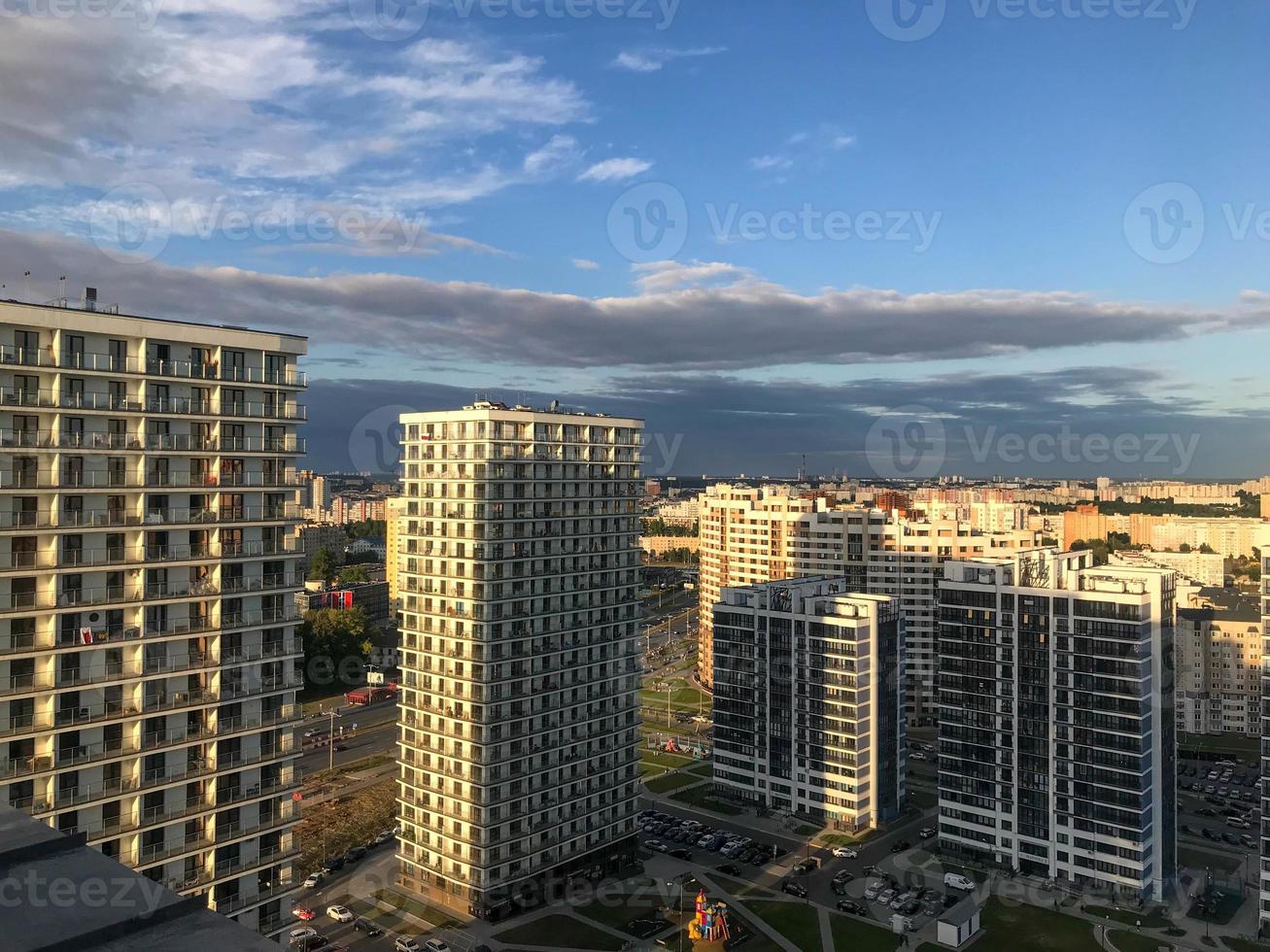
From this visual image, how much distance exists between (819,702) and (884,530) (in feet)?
119

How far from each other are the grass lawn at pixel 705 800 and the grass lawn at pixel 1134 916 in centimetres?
2650

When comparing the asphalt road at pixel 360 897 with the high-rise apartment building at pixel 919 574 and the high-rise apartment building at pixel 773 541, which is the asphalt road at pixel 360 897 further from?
the high-rise apartment building at pixel 919 574

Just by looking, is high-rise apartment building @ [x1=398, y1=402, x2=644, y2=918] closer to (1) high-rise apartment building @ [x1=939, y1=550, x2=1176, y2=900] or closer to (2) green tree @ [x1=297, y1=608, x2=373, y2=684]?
(1) high-rise apartment building @ [x1=939, y1=550, x2=1176, y2=900]

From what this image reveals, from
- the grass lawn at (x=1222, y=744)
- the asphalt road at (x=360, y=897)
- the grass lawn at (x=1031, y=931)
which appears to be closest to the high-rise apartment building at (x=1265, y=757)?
the grass lawn at (x=1031, y=931)

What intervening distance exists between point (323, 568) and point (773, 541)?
92.4 meters

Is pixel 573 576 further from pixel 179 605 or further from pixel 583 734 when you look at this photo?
pixel 179 605

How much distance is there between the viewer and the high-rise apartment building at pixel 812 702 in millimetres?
67250

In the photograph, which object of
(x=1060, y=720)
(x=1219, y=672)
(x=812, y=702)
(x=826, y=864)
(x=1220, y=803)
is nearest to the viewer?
(x=1060, y=720)

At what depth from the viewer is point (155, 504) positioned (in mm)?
34906

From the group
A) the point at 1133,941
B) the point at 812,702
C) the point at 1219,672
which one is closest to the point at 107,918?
the point at 1133,941

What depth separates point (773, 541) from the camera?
347ft

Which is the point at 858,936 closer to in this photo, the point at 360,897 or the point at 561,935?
the point at 561,935

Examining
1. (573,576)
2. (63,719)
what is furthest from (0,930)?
(573,576)

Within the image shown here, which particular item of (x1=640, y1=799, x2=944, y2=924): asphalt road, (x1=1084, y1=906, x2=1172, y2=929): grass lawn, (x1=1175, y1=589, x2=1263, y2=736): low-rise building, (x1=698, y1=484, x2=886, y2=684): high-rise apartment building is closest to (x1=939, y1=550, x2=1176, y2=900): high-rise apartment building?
(x1=1084, y1=906, x2=1172, y2=929): grass lawn
